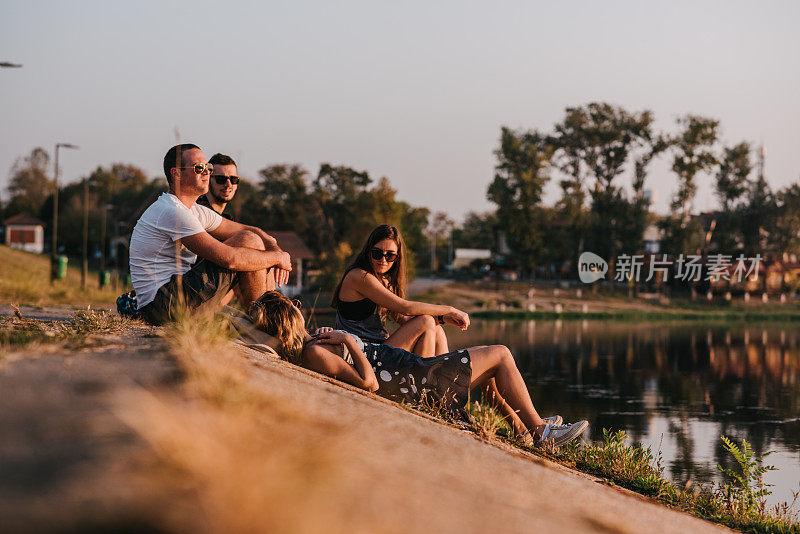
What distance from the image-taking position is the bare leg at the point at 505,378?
19.2ft

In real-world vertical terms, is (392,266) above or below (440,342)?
above

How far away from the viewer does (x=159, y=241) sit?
5.61 meters

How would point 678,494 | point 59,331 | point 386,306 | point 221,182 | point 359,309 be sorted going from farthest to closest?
point 221,182 < point 359,309 < point 386,306 < point 678,494 < point 59,331

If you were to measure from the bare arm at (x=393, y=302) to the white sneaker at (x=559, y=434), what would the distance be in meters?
0.95

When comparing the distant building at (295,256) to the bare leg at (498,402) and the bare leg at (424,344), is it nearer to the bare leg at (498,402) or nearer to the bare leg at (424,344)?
the bare leg at (424,344)

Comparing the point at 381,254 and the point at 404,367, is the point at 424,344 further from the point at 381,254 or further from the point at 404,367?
the point at 381,254

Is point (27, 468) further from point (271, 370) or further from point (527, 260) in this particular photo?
point (527, 260)

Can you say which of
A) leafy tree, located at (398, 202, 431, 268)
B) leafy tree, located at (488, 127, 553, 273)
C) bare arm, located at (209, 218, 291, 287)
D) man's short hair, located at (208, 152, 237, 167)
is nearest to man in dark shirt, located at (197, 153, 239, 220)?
man's short hair, located at (208, 152, 237, 167)

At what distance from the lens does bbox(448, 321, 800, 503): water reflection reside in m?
12.0

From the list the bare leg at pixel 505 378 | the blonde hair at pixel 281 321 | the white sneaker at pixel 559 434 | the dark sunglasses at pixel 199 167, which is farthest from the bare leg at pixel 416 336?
the dark sunglasses at pixel 199 167

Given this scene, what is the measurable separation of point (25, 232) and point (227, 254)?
7539 centimetres

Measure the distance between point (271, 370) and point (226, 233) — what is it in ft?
6.05

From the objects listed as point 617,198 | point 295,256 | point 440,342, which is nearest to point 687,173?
point 617,198

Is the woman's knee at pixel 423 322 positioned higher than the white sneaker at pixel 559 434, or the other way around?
the woman's knee at pixel 423 322
